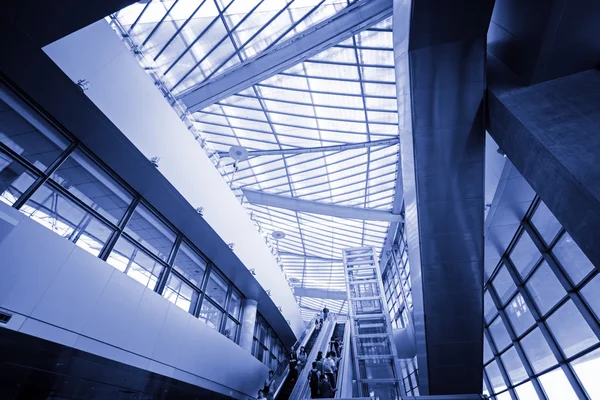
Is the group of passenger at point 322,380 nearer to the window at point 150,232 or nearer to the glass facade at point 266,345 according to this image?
the glass facade at point 266,345

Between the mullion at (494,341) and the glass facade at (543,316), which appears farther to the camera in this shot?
the mullion at (494,341)

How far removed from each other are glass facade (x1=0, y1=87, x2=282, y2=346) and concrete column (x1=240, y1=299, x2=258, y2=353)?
3398 millimetres

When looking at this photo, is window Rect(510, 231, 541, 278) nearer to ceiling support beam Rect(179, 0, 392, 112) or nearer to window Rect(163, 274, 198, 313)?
ceiling support beam Rect(179, 0, 392, 112)

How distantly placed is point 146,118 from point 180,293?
6099 millimetres

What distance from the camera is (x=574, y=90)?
4910 millimetres

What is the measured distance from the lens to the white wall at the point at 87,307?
5.75 meters

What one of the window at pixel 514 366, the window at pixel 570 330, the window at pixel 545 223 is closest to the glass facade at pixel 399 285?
the window at pixel 514 366

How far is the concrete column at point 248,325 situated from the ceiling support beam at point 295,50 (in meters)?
10.1

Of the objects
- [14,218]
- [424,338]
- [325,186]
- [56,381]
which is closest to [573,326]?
[424,338]

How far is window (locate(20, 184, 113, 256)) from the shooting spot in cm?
707

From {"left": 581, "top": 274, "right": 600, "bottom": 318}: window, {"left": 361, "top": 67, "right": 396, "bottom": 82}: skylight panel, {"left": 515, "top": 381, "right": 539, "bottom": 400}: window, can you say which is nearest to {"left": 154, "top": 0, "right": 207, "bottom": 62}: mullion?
{"left": 361, "top": 67, "right": 396, "bottom": 82}: skylight panel

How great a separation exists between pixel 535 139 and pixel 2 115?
9805mm

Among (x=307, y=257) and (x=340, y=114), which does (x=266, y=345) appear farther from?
(x=307, y=257)

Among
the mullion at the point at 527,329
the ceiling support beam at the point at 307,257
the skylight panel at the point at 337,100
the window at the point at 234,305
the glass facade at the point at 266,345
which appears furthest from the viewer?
the ceiling support beam at the point at 307,257
